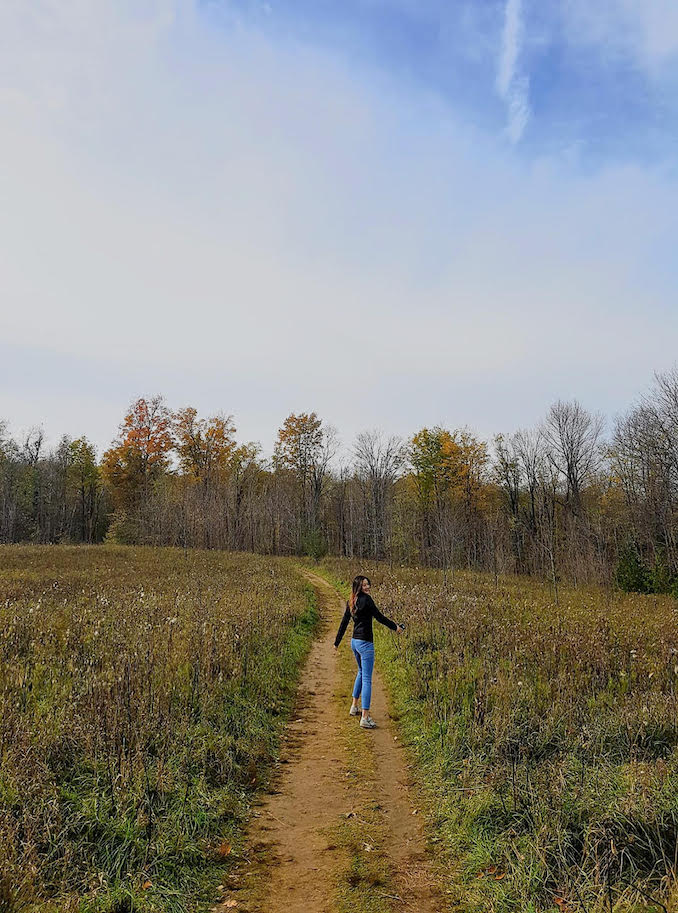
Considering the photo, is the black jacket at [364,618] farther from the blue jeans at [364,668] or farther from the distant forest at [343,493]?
the distant forest at [343,493]

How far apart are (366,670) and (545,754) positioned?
2775 millimetres

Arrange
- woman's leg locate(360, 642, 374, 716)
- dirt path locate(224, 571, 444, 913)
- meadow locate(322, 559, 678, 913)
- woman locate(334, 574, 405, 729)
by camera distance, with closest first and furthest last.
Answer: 1. meadow locate(322, 559, 678, 913)
2. dirt path locate(224, 571, 444, 913)
3. woman's leg locate(360, 642, 374, 716)
4. woman locate(334, 574, 405, 729)

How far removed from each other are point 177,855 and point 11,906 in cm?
133

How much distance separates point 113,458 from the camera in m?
53.1

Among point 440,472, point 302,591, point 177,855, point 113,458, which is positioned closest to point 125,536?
point 113,458

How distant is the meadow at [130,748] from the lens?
3.97m

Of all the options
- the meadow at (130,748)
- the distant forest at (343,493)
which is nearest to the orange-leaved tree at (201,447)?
the distant forest at (343,493)

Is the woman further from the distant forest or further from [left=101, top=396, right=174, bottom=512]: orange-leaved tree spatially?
[left=101, top=396, right=174, bottom=512]: orange-leaved tree

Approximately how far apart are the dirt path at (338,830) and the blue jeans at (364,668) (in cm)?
39

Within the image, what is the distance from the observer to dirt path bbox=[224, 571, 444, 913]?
402 centimetres

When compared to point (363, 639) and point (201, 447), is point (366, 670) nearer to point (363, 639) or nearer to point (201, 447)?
point (363, 639)

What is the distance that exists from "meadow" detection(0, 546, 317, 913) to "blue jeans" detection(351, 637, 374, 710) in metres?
1.27

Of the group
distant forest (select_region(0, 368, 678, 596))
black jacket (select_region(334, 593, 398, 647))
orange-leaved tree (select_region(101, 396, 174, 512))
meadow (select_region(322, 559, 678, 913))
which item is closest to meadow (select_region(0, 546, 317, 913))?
black jacket (select_region(334, 593, 398, 647))

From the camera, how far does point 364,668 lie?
808cm
